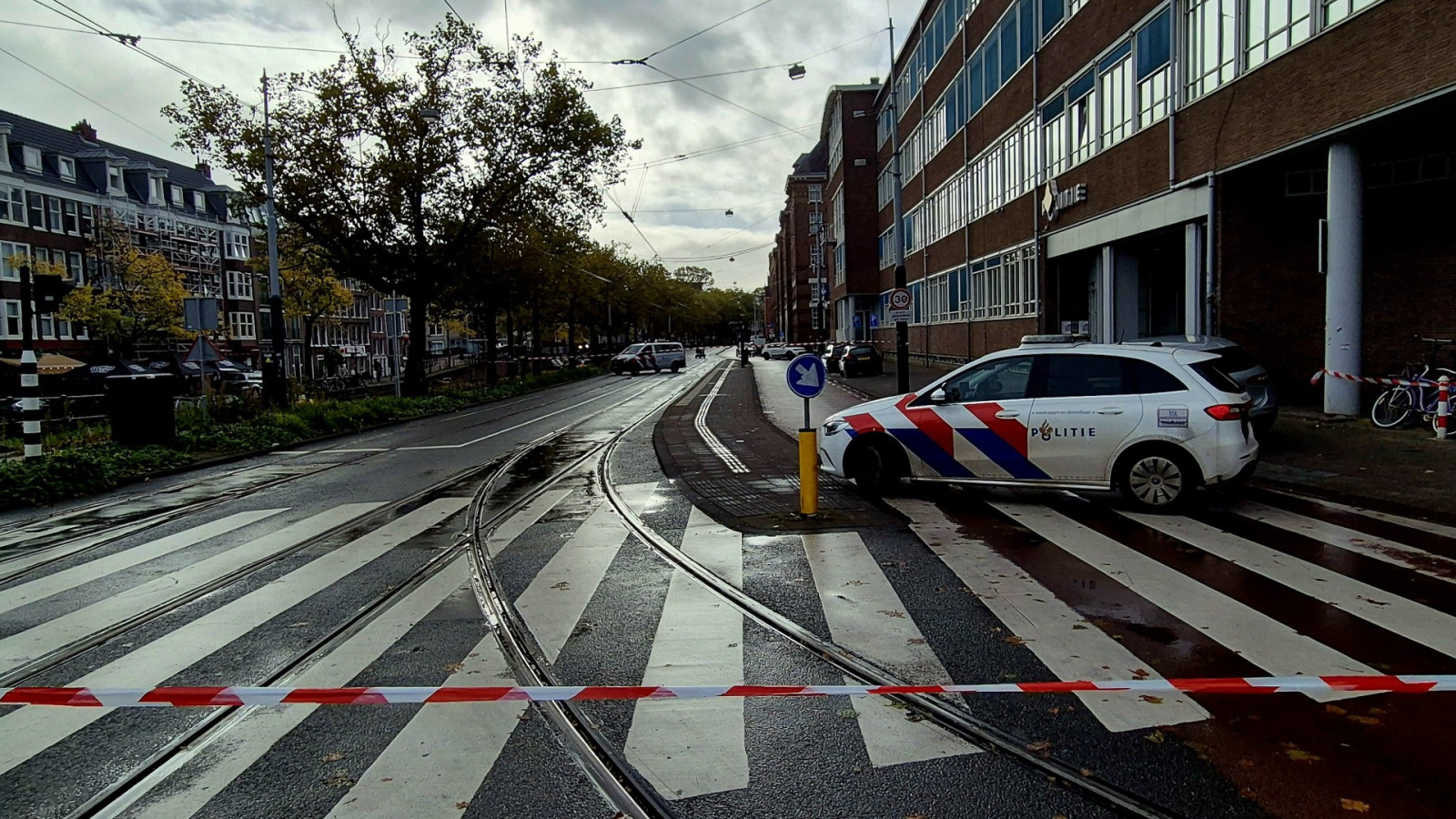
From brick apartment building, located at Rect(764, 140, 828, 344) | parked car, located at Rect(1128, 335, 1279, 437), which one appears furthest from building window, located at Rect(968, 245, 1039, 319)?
brick apartment building, located at Rect(764, 140, 828, 344)

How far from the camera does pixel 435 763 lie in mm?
3877

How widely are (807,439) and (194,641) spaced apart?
16.8 ft

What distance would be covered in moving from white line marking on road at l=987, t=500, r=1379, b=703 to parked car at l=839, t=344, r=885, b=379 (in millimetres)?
30219

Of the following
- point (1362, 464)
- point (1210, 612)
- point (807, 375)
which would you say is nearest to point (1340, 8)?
point (1362, 464)

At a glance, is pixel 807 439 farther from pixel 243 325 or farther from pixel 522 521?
pixel 243 325

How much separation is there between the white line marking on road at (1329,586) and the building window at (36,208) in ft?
188

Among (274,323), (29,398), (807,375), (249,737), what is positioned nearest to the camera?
(249,737)

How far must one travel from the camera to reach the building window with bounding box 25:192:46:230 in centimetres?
4891

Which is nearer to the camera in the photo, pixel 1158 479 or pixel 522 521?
pixel 1158 479

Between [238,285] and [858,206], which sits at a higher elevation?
[858,206]

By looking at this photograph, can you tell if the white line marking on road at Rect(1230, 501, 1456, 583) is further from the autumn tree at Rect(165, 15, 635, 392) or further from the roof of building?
the roof of building

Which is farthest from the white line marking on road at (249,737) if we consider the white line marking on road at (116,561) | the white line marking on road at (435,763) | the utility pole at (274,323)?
the utility pole at (274,323)

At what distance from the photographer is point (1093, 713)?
4172mm

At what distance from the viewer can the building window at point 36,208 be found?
160ft
